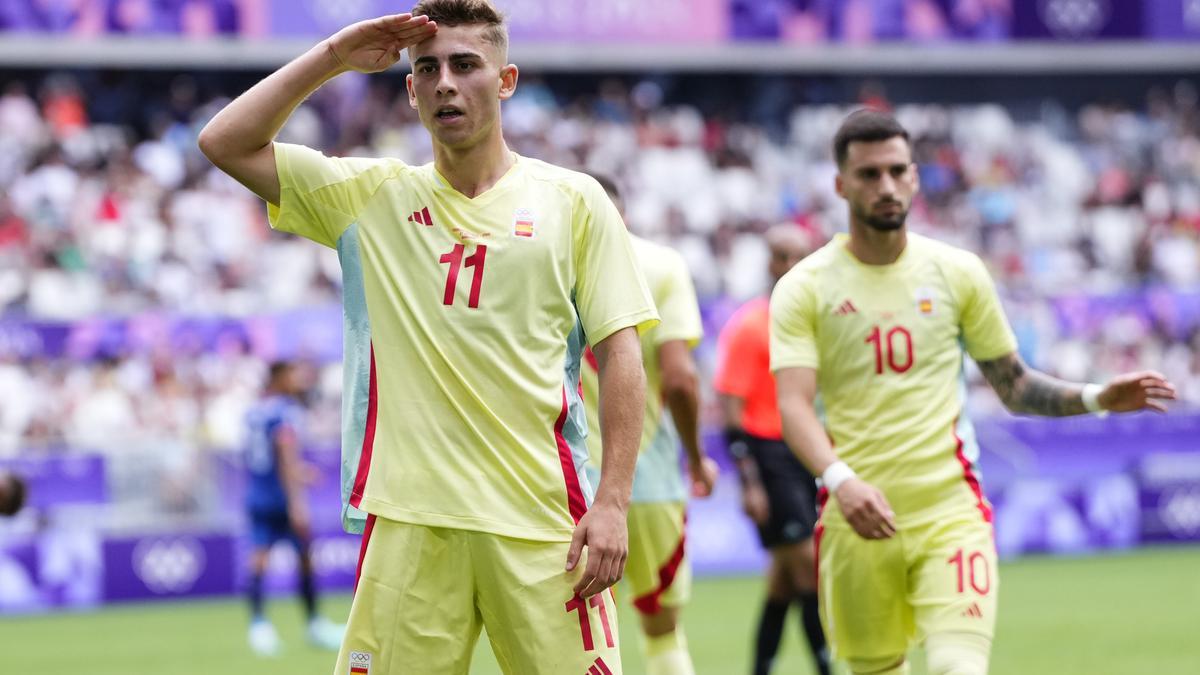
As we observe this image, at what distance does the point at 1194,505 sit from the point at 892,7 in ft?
31.6

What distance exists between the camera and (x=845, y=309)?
7164 mm

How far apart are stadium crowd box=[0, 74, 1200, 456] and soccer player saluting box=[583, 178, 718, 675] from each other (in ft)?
34.2

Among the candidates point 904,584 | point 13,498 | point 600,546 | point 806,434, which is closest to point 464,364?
point 600,546

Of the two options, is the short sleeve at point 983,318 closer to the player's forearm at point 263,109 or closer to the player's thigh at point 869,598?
the player's thigh at point 869,598

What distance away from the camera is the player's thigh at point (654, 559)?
26.5ft

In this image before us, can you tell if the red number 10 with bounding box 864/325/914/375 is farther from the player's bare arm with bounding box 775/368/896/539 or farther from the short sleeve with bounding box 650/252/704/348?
the short sleeve with bounding box 650/252/704/348

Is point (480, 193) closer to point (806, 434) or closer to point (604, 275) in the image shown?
point (604, 275)

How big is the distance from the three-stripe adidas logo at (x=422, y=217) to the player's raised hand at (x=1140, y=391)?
267 cm

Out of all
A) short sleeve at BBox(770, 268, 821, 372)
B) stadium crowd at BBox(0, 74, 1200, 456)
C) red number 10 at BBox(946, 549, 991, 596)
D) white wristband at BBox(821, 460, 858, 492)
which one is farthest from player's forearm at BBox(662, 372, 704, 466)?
stadium crowd at BBox(0, 74, 1200, 456)

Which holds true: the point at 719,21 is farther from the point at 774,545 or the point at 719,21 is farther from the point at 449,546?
the point at 449,546

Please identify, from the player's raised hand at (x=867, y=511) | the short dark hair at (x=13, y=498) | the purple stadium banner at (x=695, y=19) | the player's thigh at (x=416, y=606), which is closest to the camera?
the player's thigh at (x=416, y=606)

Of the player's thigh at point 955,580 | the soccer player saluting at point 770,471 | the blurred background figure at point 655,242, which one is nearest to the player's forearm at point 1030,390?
the player's thigh at point 955,580

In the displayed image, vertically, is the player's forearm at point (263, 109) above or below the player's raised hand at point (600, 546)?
above

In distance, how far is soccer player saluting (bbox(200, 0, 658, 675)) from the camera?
190 inches
